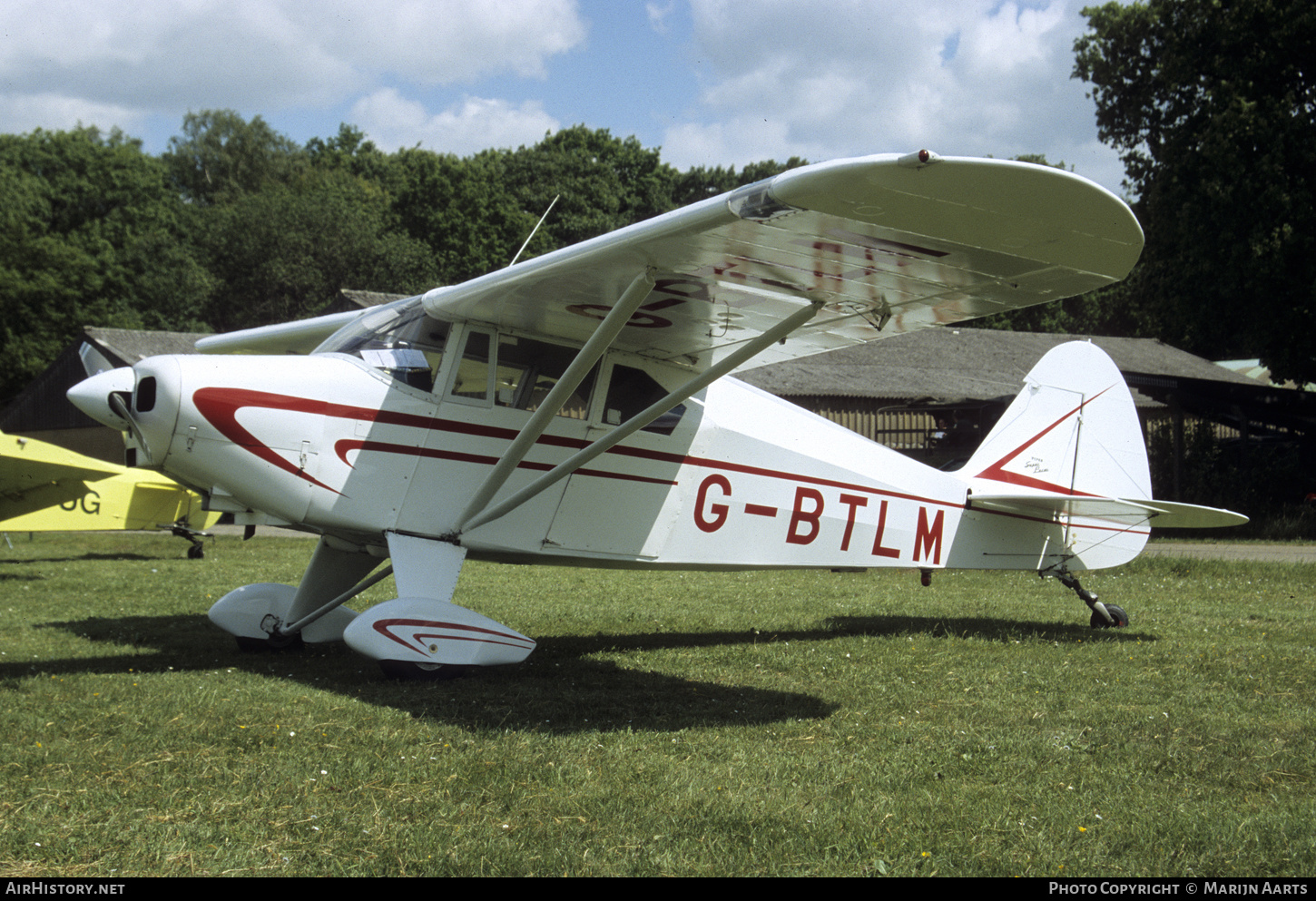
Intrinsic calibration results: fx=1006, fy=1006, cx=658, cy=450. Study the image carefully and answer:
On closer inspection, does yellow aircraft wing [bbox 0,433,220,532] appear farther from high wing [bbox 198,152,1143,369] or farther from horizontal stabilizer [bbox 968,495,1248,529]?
horizontal stabilizer [bbox 968,495,1248,529]

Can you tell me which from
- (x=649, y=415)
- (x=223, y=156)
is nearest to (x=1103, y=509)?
(x=649, y=415)

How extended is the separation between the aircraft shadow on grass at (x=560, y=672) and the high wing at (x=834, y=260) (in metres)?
2.31

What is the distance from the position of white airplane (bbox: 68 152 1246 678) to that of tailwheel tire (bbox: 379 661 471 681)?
0.03 metres

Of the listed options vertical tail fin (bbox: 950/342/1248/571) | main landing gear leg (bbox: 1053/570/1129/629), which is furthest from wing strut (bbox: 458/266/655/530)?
main landing gear leg (bbox: 1053/570/1129/629)

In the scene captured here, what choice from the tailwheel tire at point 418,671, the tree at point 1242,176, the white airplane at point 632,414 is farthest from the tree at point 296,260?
the tailwheel tire at point 418,671

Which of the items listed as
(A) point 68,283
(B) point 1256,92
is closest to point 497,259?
(A) point 68,283

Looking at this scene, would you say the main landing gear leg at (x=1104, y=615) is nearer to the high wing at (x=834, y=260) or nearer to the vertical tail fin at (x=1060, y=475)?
the vertical tail fin at (x=1060, y=475)

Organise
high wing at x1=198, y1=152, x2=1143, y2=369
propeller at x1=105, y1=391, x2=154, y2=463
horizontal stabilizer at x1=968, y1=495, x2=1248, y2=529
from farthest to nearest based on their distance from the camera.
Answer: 1. horizontal stabilizer at x1=968, y1=495, x2=1248, y2=529
2. propeller at x1=105, y1=391, x2=154, y2=463
3. high wing at x1=198, y1=152, x2=1143, y2=369

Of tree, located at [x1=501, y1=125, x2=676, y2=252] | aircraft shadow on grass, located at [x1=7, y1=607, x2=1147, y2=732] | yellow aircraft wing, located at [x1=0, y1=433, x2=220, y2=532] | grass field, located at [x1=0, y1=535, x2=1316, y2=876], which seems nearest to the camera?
grass field, located at [x1=0, y1=535, x2=1316, y2=876]

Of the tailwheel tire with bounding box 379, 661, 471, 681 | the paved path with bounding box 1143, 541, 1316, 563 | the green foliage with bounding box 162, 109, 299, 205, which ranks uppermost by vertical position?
the green foliage with bounding box 162, 109, 299, 205

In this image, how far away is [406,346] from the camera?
261 inches

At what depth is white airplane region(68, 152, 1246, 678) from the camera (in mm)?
4570

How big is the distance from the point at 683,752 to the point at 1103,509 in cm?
523

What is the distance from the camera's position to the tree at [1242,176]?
2044 cm
